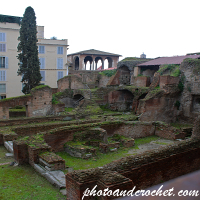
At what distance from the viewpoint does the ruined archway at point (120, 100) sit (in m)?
22.4

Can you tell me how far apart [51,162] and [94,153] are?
3265mm

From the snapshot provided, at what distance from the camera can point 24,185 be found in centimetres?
671

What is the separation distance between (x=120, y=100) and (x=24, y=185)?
1714 centimetres

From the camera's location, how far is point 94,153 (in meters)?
10.5

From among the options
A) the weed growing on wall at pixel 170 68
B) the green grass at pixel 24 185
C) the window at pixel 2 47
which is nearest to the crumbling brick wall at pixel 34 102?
the green grass at pixel 24 185

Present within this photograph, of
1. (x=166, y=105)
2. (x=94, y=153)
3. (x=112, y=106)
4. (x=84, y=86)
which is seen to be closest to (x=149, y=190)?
(x=94, y=153)

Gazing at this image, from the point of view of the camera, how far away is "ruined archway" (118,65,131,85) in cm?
2630

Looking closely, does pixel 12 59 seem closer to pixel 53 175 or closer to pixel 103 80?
pixel 103 80

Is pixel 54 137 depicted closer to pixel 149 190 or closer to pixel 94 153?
pixel 94 153

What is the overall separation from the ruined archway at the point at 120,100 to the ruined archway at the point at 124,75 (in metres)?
3.42

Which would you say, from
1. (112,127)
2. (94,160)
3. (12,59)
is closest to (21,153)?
(94,160)

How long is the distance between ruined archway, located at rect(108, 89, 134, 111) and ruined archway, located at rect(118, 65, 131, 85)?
3422 millimetres

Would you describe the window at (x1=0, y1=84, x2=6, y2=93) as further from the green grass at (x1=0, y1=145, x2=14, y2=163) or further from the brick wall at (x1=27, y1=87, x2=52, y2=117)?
the green grass at (x1=0, y1=145, x2=14, y2=163)

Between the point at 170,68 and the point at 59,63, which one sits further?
the point at 59,63
